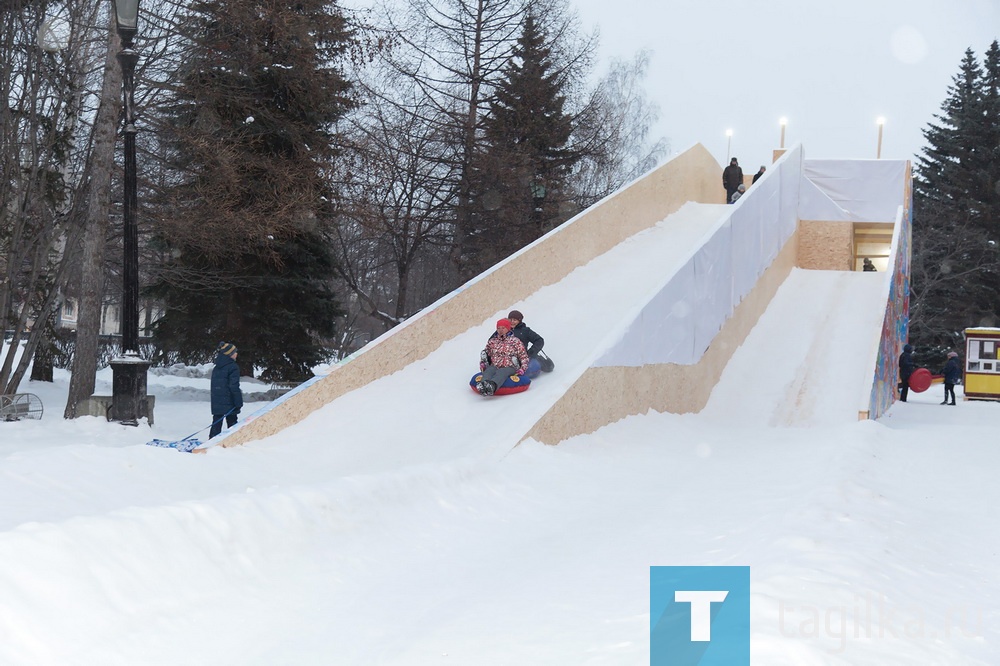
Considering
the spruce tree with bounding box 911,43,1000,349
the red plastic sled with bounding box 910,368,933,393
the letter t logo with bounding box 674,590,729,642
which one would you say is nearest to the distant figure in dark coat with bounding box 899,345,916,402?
the red plastic sled with bounding box 910,368,933,393

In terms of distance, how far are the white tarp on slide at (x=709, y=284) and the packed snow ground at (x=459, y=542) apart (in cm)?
157

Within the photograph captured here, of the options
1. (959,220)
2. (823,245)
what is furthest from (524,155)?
(959,220)

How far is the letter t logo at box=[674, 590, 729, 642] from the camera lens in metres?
4.10

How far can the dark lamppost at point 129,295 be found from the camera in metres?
10.1

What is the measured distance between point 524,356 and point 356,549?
5808mm

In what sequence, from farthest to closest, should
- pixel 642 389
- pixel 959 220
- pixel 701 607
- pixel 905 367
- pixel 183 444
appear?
pixel 959 220 → pixel 905 367 → pixel 642 389 → pixel 183 444 → pixel 701 607

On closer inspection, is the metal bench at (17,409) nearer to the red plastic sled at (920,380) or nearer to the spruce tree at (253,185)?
the spruce tree at (253,185)

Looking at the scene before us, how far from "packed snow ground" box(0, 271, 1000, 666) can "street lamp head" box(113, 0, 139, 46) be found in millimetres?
4335

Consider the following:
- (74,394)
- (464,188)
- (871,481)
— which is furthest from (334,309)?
(871,481)

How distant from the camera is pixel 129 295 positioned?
10.4 m

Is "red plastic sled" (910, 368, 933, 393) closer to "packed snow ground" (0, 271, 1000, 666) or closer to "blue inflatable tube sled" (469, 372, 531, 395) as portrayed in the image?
"packed snow ground" (0, 271, 1000, 666)

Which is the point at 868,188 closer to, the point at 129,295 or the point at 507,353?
the point at 507,353

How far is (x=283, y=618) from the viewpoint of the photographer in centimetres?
491

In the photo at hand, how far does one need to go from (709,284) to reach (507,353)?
15.7 ft
